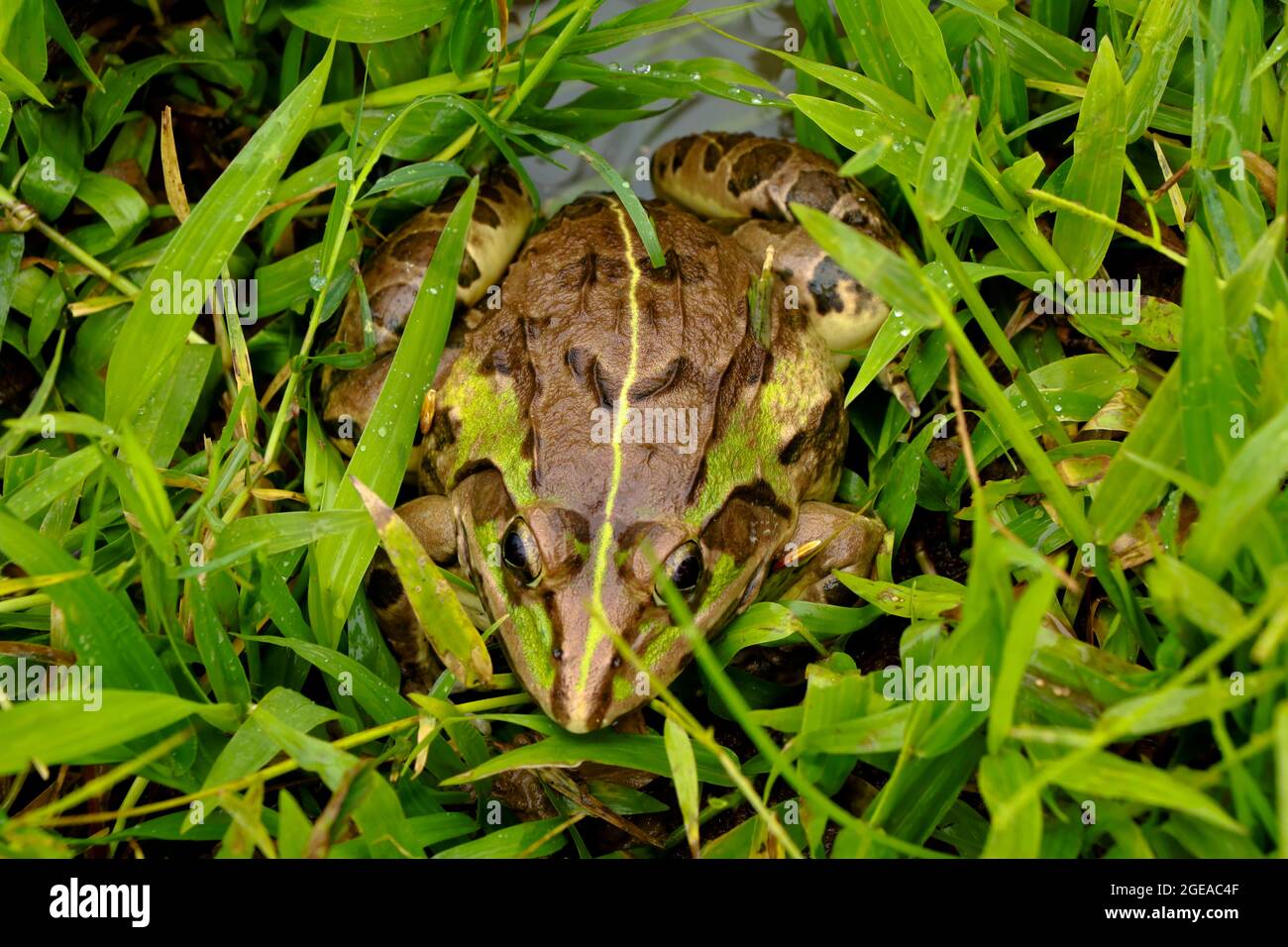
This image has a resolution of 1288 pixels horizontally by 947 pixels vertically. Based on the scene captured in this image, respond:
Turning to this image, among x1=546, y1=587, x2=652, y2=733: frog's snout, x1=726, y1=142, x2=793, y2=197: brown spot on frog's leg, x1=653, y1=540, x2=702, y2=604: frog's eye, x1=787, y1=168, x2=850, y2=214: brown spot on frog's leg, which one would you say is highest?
x1=726, y1=142, x2=793, y2=197: brown spot on frog's leg

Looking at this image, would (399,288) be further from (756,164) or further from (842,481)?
(842,481)

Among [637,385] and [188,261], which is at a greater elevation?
[188,261]

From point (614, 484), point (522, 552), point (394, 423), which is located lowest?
point (522, 552)

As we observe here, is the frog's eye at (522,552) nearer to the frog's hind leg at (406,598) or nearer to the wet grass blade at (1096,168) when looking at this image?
the frog's hind leg at (406,598)

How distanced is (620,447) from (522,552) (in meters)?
0.34

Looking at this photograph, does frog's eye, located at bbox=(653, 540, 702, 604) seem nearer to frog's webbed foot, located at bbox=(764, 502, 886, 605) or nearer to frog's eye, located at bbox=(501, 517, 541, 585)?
frog's eye, located at bbox=(501, 517, 541, 585)

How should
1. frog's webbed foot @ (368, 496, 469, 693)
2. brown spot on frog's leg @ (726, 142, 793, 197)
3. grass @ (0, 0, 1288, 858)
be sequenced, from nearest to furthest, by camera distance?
grass @ (0, 0, 1288, 858)
frog's webbed foot @ (368, 496, 469, 693)
brown spot on frog's leg @ (726, 142, 793, 197)

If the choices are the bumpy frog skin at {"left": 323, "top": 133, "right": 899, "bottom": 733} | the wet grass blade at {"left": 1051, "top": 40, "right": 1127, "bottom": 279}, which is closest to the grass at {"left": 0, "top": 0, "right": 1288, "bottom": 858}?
the wet grass blade at {"left": 1051, "top": 40, "right": 1127, "bottom": 279}

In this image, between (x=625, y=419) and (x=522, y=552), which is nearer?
(x=522, y=552)

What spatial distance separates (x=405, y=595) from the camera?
268cm

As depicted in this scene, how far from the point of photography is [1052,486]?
2.05m

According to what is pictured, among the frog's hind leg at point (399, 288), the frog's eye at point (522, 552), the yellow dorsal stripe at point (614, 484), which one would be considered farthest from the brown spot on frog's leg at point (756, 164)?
the frog's eye at point (522, 552)

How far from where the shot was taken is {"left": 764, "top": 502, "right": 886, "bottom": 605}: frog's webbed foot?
2781 millimetres

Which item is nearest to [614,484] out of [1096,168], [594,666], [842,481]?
[594,666]
